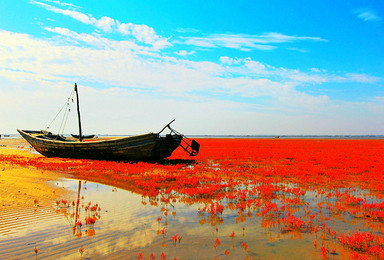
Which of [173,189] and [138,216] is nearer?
[138,216]

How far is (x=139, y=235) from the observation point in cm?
647

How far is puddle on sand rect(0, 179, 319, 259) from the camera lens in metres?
5.52

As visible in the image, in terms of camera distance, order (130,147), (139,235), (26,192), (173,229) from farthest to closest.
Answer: (130,147) → (26,192) → (173,229) → (139,235)

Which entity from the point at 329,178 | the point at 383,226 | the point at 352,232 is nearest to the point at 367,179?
the point at 329,178

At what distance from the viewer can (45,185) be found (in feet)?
40.8

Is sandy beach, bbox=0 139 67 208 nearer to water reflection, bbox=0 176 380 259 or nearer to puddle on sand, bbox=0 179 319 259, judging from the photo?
water reflection, bbox=0 176 380 259

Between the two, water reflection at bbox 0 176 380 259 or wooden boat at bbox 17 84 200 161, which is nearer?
water reflection at bbox 0 176 380 259

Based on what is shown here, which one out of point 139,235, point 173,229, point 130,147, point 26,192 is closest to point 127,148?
point 130,147

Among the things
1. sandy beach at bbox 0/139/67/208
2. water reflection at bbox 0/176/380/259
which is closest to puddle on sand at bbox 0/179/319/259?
water reflection at bbox 0/176/380/259

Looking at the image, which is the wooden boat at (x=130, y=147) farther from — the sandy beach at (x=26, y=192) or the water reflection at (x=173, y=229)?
the water reflection at (x=173, y=229)

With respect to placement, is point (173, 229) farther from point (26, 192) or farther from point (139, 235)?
point (26, 192)

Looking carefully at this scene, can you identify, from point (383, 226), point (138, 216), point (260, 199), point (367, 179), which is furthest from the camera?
point (367, 179)

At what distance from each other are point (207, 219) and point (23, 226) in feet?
17.8

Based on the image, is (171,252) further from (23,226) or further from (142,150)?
(142,150)
